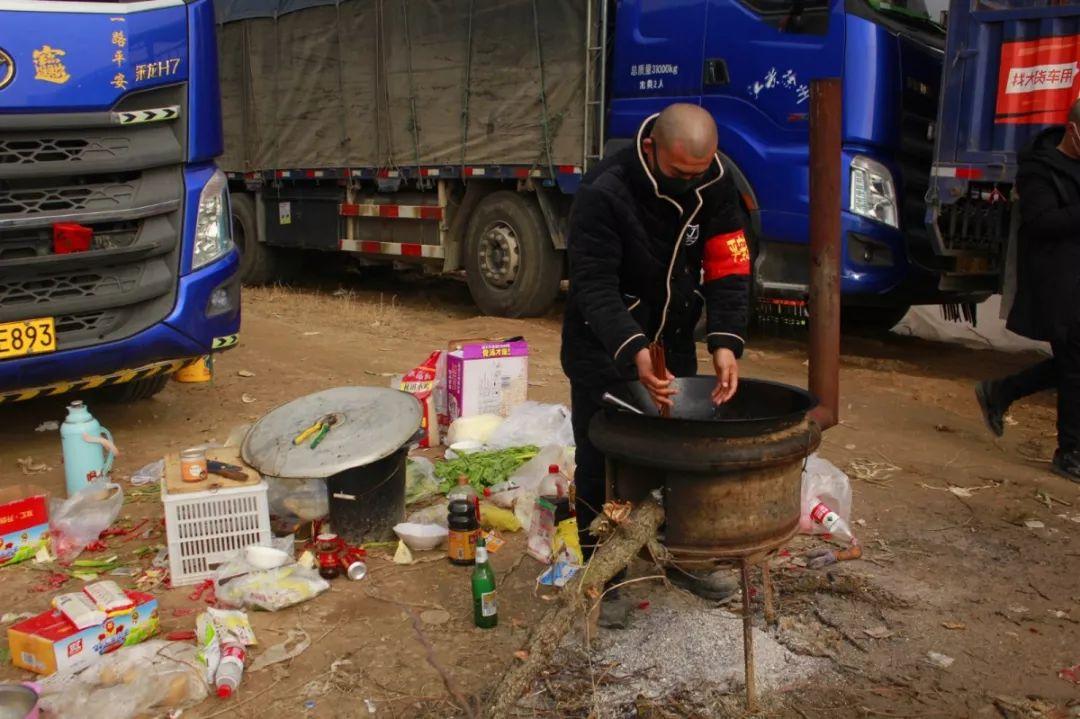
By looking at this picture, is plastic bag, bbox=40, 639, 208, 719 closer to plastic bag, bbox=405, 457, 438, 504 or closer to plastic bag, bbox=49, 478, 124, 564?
plastic bag, bbox=49, 478, 124, 564

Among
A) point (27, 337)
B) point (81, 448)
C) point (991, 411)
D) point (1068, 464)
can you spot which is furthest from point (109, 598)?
point (991, 411)

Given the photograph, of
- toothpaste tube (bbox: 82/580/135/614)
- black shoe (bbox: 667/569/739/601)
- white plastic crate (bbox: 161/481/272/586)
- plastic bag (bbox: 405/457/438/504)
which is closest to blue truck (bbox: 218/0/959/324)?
plastic bag (bbox: 405/457/438/504)

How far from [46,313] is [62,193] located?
61 cm

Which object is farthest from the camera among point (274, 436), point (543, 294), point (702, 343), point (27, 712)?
point (543, 294)

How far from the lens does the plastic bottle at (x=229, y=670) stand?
10.0 ft

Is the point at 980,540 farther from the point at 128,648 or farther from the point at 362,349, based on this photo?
the point at 362,349

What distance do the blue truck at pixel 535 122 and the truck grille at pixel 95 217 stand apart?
4.11 m

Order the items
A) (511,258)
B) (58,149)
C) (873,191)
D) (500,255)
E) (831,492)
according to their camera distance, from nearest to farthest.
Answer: (831,492)
(58,149)
(873,191)
(511,258)
(500,255)

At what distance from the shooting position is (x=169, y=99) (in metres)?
5.29

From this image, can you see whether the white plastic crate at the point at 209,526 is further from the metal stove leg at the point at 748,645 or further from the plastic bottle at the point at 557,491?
the metal stove leg at the point at 748,645

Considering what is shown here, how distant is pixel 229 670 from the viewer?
308cm

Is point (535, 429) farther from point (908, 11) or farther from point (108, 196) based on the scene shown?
point (908, 11)

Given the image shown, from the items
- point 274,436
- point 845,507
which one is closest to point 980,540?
point 845,507

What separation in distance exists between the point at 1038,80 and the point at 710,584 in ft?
14.0
